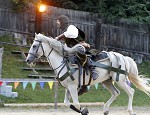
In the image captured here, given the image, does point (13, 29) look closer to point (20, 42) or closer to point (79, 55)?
point (20, 42)

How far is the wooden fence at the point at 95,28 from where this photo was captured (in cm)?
2420

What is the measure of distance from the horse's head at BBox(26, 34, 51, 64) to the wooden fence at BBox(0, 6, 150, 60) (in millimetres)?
12689

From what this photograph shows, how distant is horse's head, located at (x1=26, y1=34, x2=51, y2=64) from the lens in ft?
37.2

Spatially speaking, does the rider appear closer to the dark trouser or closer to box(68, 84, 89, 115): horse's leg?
the dark trouser

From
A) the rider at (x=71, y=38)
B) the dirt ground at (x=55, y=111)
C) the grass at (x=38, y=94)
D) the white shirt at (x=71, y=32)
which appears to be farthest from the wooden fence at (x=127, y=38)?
the white shirt at (x=71, y=32)

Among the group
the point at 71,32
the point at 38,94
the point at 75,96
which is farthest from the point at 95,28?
A: the point at 75,96

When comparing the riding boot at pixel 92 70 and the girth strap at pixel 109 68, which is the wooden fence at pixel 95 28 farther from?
the riding boot at pixel 92 70

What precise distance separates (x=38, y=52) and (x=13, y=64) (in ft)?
31.7

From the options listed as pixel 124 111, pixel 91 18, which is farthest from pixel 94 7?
pixel 124 111

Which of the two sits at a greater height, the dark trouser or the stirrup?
the dark trouser

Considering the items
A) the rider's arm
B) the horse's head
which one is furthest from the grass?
the rider's arm

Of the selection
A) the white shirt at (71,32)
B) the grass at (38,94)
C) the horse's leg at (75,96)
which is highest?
the white shirt at (71,32)

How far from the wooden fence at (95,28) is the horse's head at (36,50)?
500 inches

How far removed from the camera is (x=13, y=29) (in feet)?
78.8
